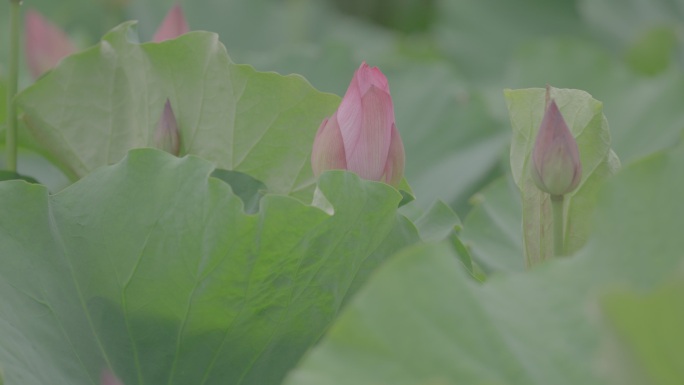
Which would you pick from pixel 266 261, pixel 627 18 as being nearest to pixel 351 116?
pixel 266 261

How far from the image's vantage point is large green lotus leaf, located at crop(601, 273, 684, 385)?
534 mm

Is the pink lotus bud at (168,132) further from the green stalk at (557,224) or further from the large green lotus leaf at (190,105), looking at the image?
the green stalk at (557,224)

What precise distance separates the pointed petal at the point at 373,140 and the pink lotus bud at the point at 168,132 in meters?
0.20

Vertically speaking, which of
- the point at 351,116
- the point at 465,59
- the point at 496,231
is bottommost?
the point at 465,59

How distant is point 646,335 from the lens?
1.78 ft

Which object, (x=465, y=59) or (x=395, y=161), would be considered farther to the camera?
(x=465, y=59)

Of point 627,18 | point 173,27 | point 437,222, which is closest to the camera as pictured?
point 437,222

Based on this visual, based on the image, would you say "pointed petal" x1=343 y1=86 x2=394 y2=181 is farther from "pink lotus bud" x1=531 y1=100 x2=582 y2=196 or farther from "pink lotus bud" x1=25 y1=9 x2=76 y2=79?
"pink lotus bud" x1=25 y1=9 x2=76 y2=79

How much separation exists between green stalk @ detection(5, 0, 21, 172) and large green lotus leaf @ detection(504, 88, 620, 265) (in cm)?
48

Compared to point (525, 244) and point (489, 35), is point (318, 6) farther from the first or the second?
point (525, 244)

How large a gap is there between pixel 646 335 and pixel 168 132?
59 cm

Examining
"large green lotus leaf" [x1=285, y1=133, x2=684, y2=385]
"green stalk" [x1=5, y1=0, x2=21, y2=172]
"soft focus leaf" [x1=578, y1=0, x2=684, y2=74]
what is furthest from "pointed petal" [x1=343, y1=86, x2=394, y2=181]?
"soft focus leaf" [x1=578, y1=0, x2=684, y2=74]

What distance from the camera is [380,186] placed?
83cm

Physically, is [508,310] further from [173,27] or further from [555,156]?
[173,27]
